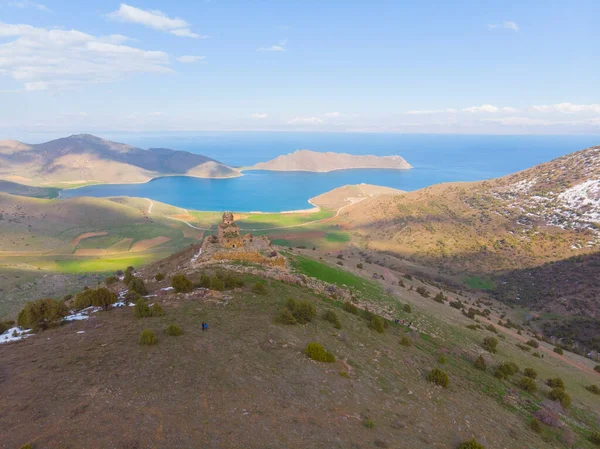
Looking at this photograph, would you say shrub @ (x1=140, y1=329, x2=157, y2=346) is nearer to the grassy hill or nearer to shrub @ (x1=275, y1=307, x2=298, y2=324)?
the grassy hill

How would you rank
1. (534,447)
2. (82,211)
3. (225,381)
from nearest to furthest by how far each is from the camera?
(225,381)
(534,447)
(82,211)

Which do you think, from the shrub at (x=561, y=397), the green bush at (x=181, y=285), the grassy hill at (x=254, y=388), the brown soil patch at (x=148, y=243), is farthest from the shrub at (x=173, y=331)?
the brown soil patch at (x=148, y=243)

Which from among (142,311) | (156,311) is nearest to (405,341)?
(156,311)

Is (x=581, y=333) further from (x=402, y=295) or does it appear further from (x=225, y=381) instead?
(x=225, y=381)

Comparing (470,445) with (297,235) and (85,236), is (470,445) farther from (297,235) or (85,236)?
(85,236)

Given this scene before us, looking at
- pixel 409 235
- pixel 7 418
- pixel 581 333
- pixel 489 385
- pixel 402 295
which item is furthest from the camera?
pixel 409 235

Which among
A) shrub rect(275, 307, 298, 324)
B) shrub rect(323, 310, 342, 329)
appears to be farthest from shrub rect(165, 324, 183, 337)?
shrub rect(323, 310, 342, 329)

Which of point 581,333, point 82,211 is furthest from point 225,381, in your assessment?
point 82,211
